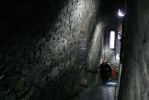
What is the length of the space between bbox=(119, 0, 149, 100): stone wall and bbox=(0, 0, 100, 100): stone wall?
5.98 feet

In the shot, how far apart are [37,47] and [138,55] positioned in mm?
2710

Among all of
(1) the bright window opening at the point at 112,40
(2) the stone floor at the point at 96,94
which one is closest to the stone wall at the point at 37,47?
(2) the stone floor at the point at 96,94

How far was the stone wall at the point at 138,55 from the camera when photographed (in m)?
2.11

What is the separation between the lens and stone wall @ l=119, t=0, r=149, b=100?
83.0 inches

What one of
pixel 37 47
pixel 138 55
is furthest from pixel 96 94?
pixel 138 55

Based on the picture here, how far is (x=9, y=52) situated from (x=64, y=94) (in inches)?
145

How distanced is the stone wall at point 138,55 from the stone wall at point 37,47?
1.82 metres

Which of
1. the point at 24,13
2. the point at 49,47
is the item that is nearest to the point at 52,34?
the point at 49,47

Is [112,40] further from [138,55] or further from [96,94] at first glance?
[138,55]

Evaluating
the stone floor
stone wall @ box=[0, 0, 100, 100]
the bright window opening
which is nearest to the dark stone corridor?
stone wall @ box=[0, 0, 100, 100]

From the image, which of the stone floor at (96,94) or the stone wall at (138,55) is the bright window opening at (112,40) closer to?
the stone floor at (96,94)

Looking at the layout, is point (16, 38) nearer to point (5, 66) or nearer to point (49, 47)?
point (5, 66)

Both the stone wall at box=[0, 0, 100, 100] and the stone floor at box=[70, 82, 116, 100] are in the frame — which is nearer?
the stone wall at box=[0, 0, 100, 100]

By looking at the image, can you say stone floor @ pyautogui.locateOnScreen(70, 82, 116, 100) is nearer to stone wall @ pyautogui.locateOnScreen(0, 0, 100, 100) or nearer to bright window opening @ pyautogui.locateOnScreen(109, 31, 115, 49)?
stone wall @ pyautogui.locateOnScreen(0, 0, 100, 100)
